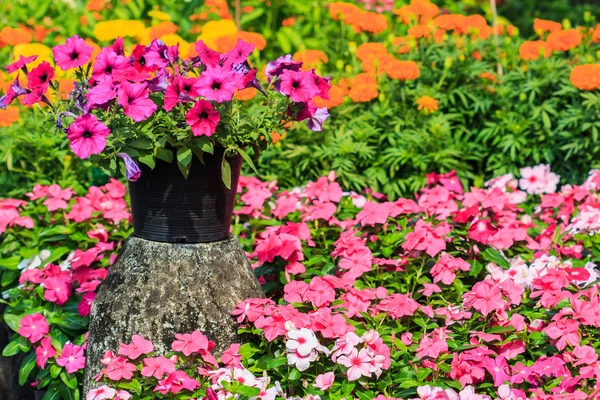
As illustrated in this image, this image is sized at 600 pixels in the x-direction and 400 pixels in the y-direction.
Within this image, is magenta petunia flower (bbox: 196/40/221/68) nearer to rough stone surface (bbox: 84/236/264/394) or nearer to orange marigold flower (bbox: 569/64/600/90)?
rough stone surface (bbox: 84/236/264/394)

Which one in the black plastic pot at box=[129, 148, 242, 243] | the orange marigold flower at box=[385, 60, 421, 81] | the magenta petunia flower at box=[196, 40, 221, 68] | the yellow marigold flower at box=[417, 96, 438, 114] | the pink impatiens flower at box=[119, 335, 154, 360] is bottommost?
the pink impatiens flower at box=[119, 335, 154, 360]

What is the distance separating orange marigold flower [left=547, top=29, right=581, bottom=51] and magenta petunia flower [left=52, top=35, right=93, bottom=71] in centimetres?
285

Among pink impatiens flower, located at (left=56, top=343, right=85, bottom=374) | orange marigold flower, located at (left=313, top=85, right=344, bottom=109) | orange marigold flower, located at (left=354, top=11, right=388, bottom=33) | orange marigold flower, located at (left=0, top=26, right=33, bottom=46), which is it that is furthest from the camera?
orange marigold flower, located at (left=0, top=26, right=33, bottom=46)

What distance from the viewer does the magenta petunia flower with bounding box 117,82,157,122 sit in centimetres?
234

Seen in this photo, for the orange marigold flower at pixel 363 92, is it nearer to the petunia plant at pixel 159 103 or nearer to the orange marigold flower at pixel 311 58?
the orange marigold flower at pixel 311 58

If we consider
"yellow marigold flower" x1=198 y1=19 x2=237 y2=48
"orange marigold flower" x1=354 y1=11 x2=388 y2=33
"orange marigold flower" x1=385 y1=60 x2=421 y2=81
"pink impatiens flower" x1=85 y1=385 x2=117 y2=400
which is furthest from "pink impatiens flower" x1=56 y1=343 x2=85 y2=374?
"orange marigold flower" x1=354 y1=11 x2=388 y2=33

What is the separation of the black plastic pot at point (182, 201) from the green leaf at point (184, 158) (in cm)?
10

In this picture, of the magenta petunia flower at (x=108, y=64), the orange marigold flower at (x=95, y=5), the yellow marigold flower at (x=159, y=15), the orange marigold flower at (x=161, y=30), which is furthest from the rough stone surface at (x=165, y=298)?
the orange marigold flower at (x=95, y=5)

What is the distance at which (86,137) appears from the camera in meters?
2.31

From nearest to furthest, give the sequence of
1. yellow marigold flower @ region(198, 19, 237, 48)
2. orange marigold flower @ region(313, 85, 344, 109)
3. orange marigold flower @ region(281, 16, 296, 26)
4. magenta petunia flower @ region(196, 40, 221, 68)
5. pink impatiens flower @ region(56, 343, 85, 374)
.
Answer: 1. magenta petunia flower @ region(196, 40, 221, 68)
2. pink impatiens flower @ region(56, 343, 85, 374)
3. orange marigold flower @ region(313, 85, 344, 109)
4. yellow marigold flower @ region(198, 19, 237, 48)
5. orange marigold flower @ region(281, 16, 296, 26)

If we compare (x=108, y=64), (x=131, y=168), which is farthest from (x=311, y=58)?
(x=131, y=168)

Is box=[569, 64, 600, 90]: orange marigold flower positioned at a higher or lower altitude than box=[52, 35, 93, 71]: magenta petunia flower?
lower

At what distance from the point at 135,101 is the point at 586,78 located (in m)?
2.52

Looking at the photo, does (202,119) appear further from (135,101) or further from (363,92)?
(363,92)
